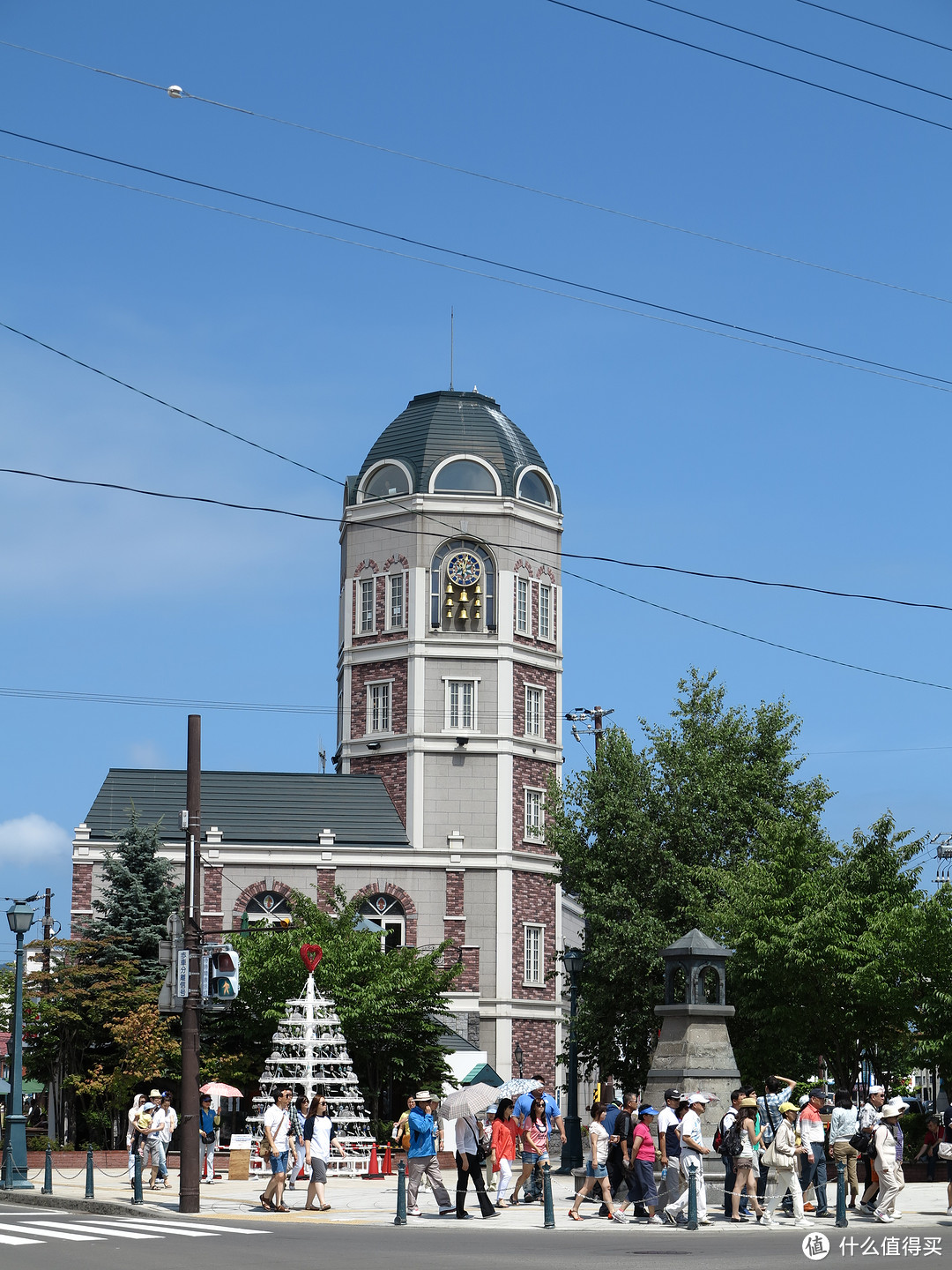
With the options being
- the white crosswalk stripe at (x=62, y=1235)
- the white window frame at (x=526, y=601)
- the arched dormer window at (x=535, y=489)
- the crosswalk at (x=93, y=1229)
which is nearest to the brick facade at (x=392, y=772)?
the white window frame at (x=526, y=601)

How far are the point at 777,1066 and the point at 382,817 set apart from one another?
1979 centimetres

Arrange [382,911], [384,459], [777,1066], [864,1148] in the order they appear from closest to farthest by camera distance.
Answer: [864,1148] < [777,1066] < [382,911] < [384,459]

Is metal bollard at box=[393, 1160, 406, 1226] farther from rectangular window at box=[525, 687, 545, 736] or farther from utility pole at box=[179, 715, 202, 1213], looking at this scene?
rectangular window at box=[525, 687, 545, 736]

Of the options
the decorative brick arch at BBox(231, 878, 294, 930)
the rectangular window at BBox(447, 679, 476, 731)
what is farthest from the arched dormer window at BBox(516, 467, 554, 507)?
the decorative brick arch at BBox(231, 878, 294, 930)

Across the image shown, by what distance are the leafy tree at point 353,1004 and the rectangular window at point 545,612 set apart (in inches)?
605

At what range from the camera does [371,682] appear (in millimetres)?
55594

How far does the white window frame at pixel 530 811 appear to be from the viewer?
54.2 metres

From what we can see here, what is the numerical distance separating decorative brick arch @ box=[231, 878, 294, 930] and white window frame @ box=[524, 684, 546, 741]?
32.0 feet

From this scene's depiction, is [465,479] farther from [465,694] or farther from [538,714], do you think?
[538,714]

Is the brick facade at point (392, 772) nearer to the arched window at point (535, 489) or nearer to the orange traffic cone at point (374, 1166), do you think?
the arched window at point (535, 489)

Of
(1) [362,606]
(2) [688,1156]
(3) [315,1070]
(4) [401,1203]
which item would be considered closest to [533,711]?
(1) [362,606]

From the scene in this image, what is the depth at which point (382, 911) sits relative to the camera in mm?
52250

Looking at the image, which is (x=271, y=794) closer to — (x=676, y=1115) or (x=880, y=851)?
(x=880, y=851)

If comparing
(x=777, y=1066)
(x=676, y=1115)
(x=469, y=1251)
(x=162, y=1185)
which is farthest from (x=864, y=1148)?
(x=777, y=1066)
